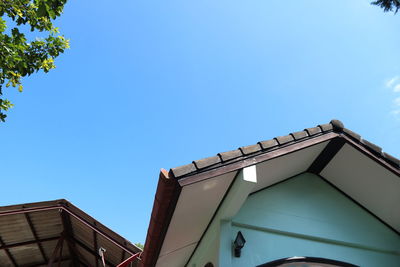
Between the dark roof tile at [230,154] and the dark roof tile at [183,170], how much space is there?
357 mm

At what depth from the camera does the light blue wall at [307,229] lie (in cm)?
312

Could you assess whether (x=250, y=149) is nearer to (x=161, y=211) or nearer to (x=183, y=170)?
(x=183, y=170)

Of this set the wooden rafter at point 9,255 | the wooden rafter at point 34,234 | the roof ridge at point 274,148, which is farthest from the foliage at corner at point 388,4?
the wooden rafter at point 9,255

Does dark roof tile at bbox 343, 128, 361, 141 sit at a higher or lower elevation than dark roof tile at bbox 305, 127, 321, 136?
lower

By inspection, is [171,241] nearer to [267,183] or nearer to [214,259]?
[214,259]

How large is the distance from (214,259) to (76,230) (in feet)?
27.2

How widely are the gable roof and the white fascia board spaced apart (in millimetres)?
67

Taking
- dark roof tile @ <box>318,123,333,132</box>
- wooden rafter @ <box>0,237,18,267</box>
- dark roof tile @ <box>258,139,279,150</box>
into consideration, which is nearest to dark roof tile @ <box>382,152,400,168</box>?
dark roof tile @ <box>318,123,333,132</box>

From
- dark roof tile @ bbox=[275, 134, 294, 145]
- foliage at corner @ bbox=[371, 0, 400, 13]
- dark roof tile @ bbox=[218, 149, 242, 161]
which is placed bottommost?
dark roof tile @ bbox=[218, 149, 242, 161]

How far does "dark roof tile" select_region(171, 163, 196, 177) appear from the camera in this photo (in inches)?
94.4

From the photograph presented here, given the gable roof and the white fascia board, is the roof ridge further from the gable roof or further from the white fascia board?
the white fascia board

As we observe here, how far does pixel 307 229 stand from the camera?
3457 millimetres

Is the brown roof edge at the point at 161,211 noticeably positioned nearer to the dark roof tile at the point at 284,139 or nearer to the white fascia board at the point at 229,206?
the white fascia board at the point at 229,206

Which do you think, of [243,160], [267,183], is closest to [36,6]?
[243,160]
